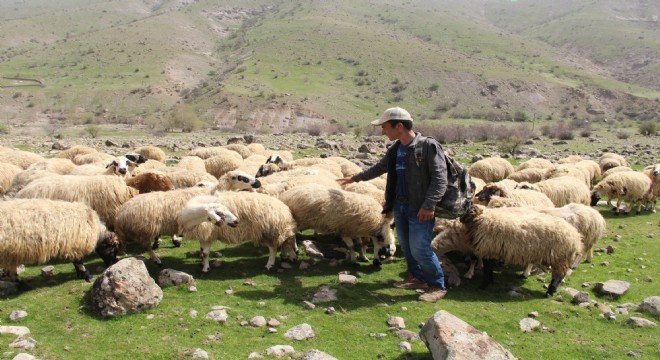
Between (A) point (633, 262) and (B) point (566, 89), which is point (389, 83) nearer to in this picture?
(B) point (566, 89)

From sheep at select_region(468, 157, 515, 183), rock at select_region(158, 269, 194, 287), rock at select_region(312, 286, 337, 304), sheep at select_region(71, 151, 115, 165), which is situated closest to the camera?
rock at select_region(312, 286, 337, 304)

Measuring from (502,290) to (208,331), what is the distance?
5015 mm

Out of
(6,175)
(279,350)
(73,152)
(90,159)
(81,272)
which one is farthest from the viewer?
(73,152)

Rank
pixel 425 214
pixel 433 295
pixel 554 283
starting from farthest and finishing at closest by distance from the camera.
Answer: pixel 554 283 < pixel 433 295 < pixel 425 214

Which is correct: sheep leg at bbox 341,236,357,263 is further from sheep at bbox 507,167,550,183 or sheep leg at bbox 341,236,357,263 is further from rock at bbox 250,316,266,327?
sheep at bbox 507,167,550,183

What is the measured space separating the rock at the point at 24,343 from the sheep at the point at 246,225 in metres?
2.90

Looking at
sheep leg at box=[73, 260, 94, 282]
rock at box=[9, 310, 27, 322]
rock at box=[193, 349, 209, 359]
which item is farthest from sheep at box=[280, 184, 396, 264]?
rock at box=[9, 310, 27, 322]

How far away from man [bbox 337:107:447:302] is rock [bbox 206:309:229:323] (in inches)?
115

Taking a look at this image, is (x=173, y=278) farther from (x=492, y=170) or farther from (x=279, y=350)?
(x=492, y=170)

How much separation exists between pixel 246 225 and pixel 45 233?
315 cm

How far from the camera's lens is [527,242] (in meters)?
Result: 7.49

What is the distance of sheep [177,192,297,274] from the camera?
790 cm

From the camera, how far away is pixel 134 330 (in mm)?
5637

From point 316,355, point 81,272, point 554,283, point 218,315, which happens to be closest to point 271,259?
point 218,315
